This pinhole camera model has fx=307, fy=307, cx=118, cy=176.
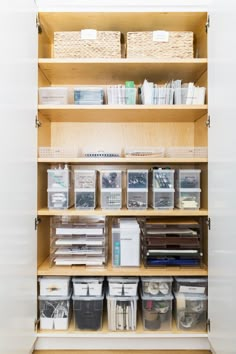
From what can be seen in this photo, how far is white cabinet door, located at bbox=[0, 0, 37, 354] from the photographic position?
1.24 m

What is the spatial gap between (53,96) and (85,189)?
1.86ft

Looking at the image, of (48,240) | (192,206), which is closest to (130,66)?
(192,206)

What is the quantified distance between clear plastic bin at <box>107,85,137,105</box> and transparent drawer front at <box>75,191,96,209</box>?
21.6 inches

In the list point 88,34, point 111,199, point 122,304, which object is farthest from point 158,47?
point 122,304

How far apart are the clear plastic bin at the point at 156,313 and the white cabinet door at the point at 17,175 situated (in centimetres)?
61

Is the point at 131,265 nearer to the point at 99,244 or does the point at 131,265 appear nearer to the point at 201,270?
the point at 99,244

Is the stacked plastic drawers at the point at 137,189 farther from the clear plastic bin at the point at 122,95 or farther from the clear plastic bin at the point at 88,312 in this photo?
the clear plastic bin at the point at 88,312

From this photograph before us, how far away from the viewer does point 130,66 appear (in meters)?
1.73

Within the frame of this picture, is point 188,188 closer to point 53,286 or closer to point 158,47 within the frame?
point 158,47

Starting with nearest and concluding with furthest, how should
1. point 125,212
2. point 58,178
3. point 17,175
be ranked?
point 17,175 < point 125,212 < point 58,178

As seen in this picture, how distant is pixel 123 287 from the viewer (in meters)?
1.70

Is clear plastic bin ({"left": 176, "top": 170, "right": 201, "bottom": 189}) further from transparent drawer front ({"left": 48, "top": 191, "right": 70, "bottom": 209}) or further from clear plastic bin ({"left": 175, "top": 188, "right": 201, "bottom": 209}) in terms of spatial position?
transparent drawer front ({"left": 48, "top": 191, "right": 70, "bottom": 209})

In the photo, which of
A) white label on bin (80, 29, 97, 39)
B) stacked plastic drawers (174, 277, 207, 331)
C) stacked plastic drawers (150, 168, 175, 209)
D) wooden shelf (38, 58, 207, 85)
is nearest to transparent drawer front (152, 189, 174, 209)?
stacked plastic drawers (150, 168, 175, 209)

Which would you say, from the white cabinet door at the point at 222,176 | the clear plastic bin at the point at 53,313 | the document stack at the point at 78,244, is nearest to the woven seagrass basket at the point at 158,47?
the white cabinet door at the point at 222,176
